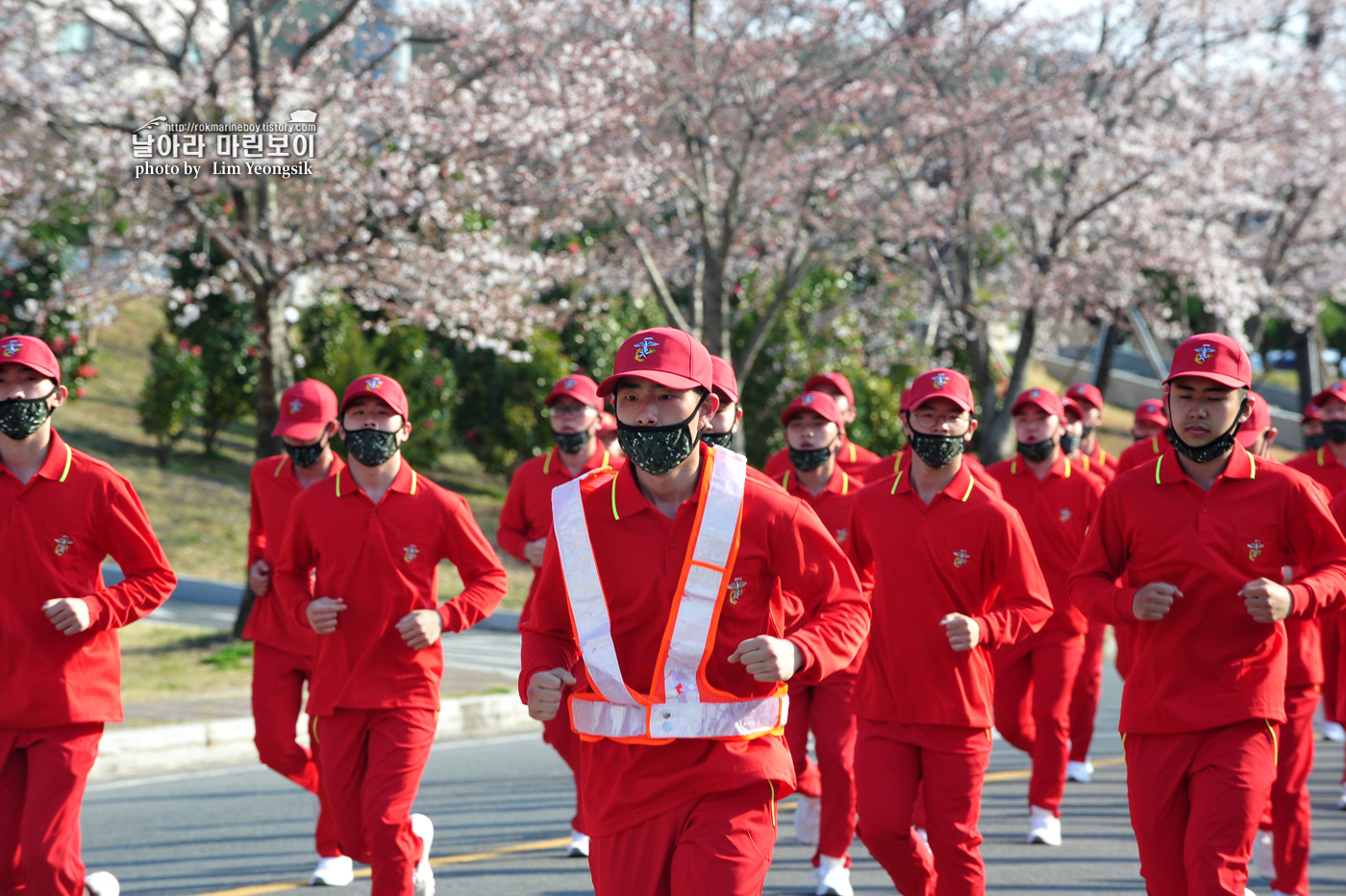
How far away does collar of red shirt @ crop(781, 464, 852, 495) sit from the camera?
809 centimetres

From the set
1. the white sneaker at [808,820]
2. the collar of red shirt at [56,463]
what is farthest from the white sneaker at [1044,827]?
the collar of red shirt at [56,463]

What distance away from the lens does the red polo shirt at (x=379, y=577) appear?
620cm

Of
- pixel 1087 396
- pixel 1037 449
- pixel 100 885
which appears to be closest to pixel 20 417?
pixel 100 885

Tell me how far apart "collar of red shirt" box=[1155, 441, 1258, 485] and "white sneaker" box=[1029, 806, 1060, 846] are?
3.31 meters

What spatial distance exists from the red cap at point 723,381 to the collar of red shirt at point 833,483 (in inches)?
115

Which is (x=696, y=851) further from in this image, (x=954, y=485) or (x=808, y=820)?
(x=808, y=820)

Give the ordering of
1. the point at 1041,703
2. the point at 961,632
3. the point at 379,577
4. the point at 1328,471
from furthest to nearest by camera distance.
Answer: the point at 1328,471, the point at 1041,703, the point at 379,577, the point at 961,632

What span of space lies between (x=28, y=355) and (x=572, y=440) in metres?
3.85

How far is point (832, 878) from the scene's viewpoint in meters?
6.92

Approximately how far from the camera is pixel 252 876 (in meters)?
7.20

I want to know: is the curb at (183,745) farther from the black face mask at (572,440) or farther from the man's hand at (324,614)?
the man's hand at (324,614)

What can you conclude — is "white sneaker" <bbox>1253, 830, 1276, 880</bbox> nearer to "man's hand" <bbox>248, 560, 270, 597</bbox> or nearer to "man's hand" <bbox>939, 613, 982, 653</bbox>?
"man's hand" <bbox>939, 613, 982, 653</bbox>

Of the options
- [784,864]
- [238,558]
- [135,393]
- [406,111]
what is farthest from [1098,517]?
[135,393]

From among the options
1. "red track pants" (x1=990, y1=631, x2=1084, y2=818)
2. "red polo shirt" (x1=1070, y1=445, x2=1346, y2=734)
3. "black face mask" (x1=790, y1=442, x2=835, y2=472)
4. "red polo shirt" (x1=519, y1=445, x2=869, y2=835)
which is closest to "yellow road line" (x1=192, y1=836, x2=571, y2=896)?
"black face mask" (x1=790, y1=442, x2=835, y2=472)
